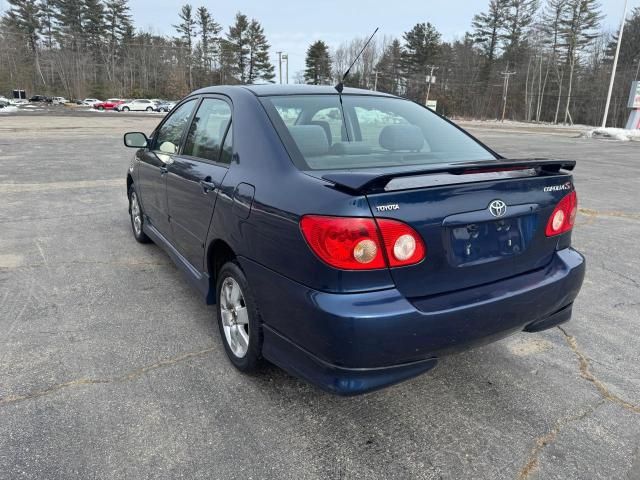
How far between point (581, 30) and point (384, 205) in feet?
267

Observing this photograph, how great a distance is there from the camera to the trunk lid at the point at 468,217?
1.97 m

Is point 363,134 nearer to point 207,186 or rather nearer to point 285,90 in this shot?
point 285,90

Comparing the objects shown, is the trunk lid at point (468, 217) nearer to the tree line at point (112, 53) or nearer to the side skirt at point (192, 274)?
the side skirt at point (192, 274)

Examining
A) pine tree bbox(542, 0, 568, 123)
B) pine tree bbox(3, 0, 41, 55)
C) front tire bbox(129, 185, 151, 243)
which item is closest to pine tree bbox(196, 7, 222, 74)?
pine tree bbox(3, 0, 41, 55)

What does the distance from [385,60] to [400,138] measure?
89.5 metres

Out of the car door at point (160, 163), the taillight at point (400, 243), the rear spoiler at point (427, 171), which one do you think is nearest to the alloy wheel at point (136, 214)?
the car door at point (160, 163)

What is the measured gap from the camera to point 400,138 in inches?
116

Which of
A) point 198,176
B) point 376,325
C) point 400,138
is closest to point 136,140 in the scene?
point 198,176

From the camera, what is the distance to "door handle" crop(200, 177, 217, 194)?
2.82 metres

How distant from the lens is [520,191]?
2.26 meters

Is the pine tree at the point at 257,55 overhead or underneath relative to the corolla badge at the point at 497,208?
overhead

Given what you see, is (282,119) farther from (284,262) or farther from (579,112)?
(579,112)

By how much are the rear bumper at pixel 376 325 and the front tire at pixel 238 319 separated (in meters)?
0.09

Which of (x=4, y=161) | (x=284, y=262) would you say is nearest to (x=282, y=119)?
(x=284, y=262)
